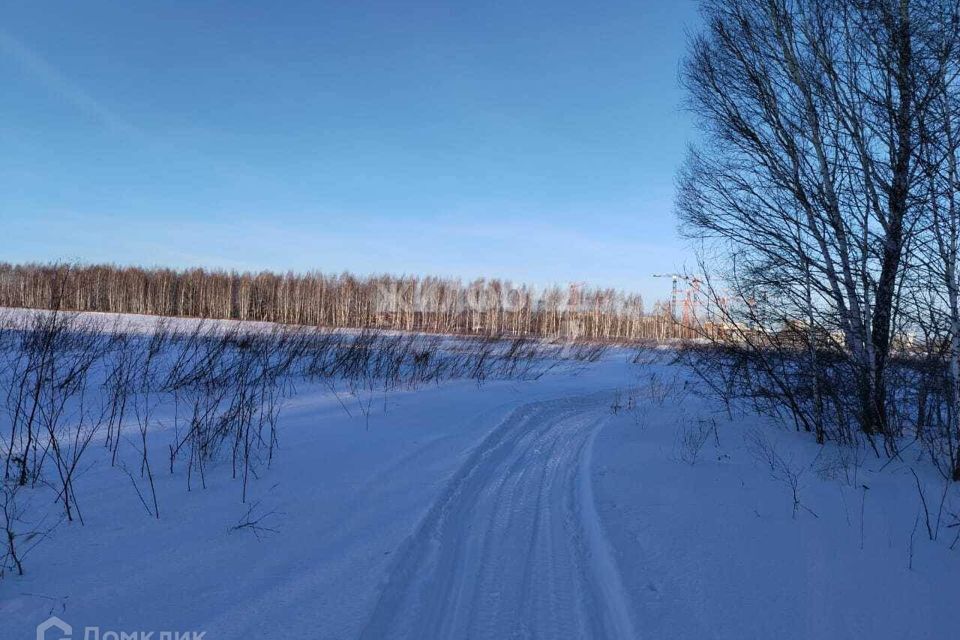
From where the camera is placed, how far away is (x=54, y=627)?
1.68 meters

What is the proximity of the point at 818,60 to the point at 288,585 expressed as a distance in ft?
23.4

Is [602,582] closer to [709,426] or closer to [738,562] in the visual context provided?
[738,562]

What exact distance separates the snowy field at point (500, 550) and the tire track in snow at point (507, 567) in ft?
0.04

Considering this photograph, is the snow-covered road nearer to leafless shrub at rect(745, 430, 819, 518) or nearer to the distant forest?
leafless shrub at rect(745, 430, 819, 518)

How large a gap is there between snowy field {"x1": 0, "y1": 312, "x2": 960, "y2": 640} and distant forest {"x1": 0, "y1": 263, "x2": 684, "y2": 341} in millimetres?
27637

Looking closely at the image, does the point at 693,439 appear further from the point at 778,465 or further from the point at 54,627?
the point at 54,627

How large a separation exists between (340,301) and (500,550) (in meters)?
37.4

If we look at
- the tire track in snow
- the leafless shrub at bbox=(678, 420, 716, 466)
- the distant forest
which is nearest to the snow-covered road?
the tire track in snow

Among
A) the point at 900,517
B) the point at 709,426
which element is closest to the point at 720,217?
the point at 709,426

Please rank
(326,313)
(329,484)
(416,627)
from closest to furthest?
1. (416,627)
2. (329,484)
3. (326,313)

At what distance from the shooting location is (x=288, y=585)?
206cm

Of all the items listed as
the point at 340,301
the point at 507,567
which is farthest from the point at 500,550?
the point at 340,301

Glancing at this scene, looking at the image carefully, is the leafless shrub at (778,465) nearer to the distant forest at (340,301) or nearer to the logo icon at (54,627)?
the logo icon at (54,627)

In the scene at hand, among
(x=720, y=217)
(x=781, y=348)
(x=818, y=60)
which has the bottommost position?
(x=781, y=348)
